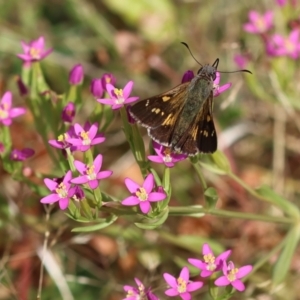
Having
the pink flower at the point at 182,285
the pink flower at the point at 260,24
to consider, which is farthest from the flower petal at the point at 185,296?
the pink flower at the point at 260,24

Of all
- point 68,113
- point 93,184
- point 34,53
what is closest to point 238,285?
point 93,184

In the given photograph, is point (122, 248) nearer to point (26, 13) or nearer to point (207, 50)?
point (207, 50)

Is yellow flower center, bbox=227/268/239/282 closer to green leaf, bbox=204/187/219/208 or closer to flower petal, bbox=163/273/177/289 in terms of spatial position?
flower petal, bbox=163/273/177/289

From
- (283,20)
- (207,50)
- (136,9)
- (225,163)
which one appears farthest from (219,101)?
(225,163)

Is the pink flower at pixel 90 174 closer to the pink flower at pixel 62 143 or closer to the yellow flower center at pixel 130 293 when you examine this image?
the pink flower at pixel 62 143

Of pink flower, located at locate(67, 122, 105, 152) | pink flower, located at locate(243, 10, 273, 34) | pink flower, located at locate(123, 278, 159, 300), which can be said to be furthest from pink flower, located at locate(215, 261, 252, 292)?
pink flower, located at locate(243, 10, 273, 34)

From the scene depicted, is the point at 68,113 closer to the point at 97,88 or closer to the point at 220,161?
the point at 97,88
